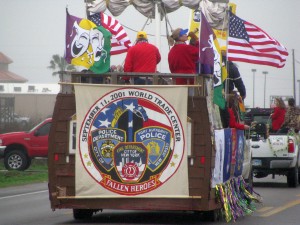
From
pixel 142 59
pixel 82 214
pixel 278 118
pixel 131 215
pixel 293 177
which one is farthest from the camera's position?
pixel 278 118

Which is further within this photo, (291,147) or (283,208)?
(291,147)

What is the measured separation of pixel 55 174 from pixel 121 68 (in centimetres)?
239

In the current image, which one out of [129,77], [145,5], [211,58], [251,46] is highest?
[145,5]

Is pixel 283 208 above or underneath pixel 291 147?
underneath

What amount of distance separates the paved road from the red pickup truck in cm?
1188

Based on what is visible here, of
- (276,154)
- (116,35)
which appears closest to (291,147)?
(276,154)

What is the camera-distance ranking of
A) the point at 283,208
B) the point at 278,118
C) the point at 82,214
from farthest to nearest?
the point at 278,118, the point at 283,208, the point at 82,214

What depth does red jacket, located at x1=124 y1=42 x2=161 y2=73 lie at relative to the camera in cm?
1429

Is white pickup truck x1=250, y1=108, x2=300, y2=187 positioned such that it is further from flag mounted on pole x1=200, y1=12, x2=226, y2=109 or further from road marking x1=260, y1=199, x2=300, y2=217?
flag mounted on pole x1=200, y1=12, x2=226, y2=109

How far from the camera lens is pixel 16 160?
3244cm

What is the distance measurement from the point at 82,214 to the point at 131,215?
1115 mm

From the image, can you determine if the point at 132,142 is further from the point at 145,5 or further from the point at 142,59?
the point at 145,5

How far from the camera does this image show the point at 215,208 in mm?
13773

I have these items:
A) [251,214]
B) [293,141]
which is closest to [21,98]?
[293,141]
